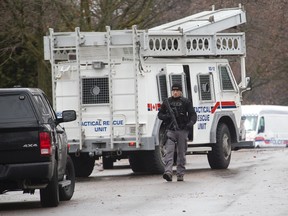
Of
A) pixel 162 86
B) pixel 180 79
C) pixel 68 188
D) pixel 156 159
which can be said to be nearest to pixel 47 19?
pixel 180 79

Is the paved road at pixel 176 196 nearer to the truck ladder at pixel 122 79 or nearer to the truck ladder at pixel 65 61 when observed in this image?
the truck ladder at pixel 122 79

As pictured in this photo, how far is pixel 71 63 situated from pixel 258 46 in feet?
104

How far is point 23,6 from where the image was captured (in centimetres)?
3153

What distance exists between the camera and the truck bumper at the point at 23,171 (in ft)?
48.3

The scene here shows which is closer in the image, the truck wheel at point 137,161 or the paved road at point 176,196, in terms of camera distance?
the paved road at point 176,196

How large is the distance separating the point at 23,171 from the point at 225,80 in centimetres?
1058

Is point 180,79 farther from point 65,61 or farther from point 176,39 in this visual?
point 65,61

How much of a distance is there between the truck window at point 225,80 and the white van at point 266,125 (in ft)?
76.8

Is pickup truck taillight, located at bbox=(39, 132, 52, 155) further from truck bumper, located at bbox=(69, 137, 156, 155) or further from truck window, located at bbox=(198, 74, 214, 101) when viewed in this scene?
truck window, located at bbox=(198, 74, 214, 101)

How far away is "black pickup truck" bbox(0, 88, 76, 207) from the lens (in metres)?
14.8

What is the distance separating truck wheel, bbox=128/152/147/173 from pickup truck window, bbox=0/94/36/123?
7788 mm

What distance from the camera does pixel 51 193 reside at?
608 inches

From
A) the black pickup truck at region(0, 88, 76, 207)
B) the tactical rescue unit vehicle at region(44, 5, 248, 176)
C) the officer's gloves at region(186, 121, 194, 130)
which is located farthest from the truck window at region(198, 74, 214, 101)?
the black pickup truck at region(0, 88, 76, 207)

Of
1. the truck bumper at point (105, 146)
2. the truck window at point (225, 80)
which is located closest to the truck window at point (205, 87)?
the truck window at point (225, 80)
